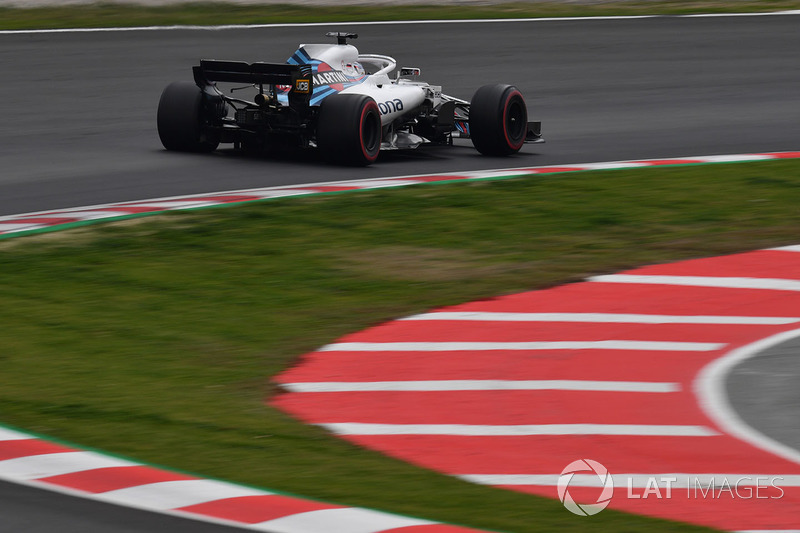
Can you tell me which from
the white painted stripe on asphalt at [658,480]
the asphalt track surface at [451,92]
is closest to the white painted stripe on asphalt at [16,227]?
the asphalt track surface at [451,92]

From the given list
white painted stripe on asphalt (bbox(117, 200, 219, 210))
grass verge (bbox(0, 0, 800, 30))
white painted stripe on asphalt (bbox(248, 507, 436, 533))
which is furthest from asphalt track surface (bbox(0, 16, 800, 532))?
white painted stripe on asphalt (bbox(248, 507, 436, 533))

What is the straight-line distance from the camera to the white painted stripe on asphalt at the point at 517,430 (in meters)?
5.37

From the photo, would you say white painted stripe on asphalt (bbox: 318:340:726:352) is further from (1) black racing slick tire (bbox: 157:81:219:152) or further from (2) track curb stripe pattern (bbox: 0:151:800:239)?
(1) black racing slick tire (bbox: 157:81:219:152)

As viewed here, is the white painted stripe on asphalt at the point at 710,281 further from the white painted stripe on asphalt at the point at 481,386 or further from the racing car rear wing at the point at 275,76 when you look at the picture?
the racing car rear wing at the point at 275,76

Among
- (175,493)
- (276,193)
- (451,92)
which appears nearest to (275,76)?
(276,193)

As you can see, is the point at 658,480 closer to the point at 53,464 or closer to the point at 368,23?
the point at 53,464

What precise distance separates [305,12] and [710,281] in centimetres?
1788

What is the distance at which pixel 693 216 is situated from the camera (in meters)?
10.5

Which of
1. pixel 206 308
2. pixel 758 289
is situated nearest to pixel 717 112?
pixel 758 289

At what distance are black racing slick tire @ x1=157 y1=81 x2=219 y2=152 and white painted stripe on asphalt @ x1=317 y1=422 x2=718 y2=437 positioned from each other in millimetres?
8515

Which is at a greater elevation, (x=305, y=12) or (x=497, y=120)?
(x=305, y=12)

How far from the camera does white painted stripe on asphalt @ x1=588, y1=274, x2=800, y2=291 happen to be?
27.2 ft

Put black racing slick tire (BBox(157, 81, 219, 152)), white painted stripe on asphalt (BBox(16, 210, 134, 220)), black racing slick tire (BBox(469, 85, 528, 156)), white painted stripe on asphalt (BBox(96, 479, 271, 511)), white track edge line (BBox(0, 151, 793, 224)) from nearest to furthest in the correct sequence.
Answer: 1. white painted stripe on asphalt (BBox(96, 479, 271, 511))
2. white painted stripe on asphalt (BBox(16, 210, 134, 220))
3. white track edge line (BBox(0, 151, 793, 224))
4. black racing slick tire (BBox(157, 81, 219, 152))
5. black racing slick tire (BBox(469, 85, 528, 156))

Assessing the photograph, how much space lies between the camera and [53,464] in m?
4.88
